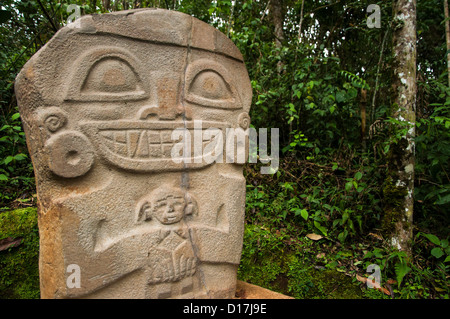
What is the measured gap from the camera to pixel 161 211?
1763 millimetres

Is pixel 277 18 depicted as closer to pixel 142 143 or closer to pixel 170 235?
pixel 142 143

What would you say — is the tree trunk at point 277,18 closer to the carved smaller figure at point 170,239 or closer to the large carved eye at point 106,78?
the large carved eye at point 106,78

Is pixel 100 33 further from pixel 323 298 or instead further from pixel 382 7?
pixel 382 7

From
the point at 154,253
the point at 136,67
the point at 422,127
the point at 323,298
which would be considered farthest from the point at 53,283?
the point at 422,127

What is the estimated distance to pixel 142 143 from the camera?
5.53ft

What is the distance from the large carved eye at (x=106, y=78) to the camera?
152 cm

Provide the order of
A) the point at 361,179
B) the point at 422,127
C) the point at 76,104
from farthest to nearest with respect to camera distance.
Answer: the point at 361,179 < the point at 422,127 < the point at 76,104

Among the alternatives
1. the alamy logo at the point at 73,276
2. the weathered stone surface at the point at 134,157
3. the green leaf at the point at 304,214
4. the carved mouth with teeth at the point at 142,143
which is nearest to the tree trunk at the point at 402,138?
the green leaf at the point at 304,214

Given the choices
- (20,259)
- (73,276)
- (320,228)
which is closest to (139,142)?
(73,276)

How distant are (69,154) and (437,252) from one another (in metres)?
2.64

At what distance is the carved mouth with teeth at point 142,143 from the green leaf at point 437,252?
192 cm

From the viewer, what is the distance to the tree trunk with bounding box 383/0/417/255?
101 inches

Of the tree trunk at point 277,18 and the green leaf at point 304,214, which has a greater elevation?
the tree trunk at point 277,18
